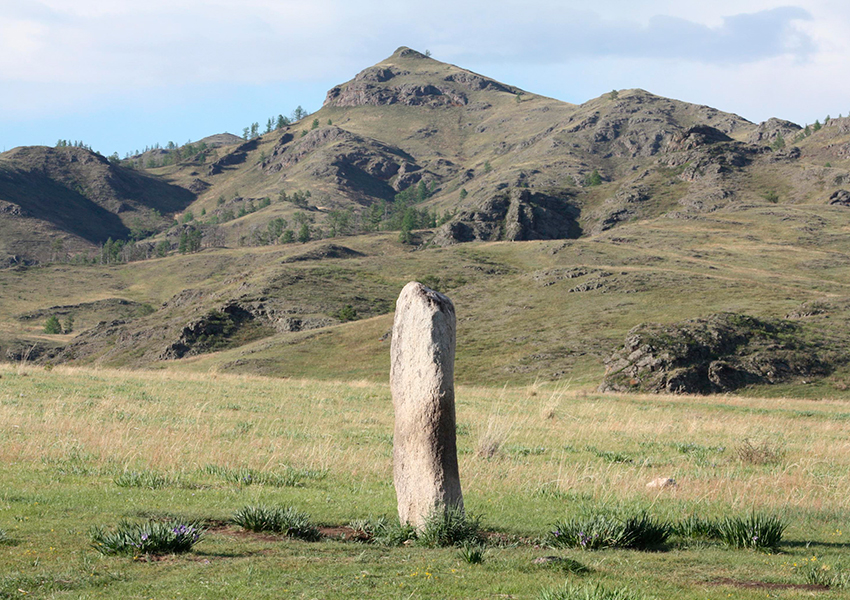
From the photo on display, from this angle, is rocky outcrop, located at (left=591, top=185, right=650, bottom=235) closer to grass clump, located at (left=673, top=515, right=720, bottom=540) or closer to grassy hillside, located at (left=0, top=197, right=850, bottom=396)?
grassy hillside, located at (left=0, top=197, right=850, bottom=396)

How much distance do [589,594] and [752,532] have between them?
4.21 m

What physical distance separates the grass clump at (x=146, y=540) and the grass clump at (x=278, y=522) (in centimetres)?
115

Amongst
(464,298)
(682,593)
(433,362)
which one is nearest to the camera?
(682,593)

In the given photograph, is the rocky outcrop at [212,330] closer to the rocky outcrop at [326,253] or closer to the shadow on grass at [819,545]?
the rocky outcrop at [326,253]

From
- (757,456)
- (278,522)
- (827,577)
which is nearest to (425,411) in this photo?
(278,522)

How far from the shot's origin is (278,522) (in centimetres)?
877

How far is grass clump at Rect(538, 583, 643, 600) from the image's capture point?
5398 mm

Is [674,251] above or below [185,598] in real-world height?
above

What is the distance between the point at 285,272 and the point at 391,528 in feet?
334

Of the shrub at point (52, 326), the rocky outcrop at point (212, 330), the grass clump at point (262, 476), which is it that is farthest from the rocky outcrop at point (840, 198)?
the grass clump at point (262, 476)

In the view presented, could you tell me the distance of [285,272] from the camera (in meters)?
108

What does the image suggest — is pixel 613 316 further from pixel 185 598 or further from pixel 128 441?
pixel 185 598

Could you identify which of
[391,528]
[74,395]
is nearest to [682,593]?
[391,528]

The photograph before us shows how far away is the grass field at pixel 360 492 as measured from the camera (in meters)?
6.59
